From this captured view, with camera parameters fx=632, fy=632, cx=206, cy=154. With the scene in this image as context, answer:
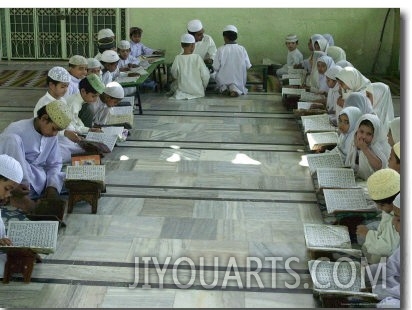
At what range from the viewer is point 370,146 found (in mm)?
4105

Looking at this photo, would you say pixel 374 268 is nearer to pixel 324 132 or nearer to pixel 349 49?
pixel 324 132

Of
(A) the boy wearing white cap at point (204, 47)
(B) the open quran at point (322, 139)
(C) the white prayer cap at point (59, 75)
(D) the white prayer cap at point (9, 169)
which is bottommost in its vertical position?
(B) the open quran at point (322, 139)

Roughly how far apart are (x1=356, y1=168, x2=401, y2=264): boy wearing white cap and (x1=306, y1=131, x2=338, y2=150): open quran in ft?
5.97

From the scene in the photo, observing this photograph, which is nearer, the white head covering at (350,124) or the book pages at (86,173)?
the book pages at (86,173)

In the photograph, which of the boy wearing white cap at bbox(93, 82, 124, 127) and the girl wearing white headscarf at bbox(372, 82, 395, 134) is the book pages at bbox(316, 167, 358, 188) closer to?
the girl wearing white headscarf at bbox(372, 82, 395, 134)

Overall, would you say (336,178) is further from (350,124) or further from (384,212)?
(384,212)

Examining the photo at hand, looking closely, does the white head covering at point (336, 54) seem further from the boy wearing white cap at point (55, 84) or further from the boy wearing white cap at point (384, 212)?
the boy wearing white cap at point (384, 212)

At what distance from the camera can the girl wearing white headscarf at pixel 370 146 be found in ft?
13.2

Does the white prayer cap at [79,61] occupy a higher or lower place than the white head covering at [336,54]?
higher

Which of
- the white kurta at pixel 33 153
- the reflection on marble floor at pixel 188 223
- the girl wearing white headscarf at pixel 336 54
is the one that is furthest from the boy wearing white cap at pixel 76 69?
the girl wearing white headscarf at pixel 336 54

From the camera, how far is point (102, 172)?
4.09 meters

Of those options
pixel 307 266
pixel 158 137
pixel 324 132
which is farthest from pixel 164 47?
pixel 307 266

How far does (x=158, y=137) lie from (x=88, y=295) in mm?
2888

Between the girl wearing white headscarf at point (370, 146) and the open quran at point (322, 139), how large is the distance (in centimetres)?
66
